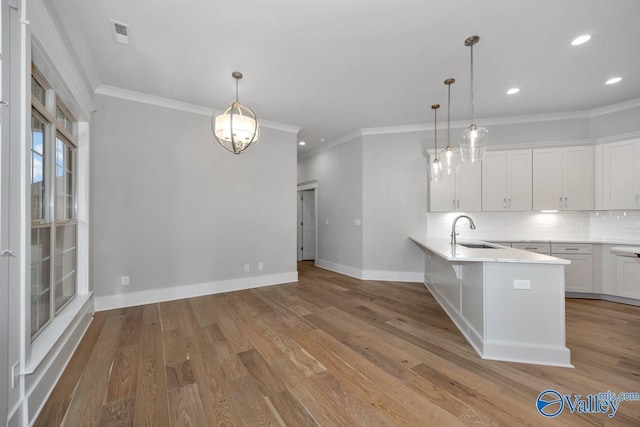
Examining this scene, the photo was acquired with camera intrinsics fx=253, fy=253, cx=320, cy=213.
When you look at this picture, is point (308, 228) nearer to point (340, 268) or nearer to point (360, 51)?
point (340, 268)

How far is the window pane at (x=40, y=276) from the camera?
2.04 meters

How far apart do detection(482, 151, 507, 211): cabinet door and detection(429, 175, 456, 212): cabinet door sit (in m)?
0.49

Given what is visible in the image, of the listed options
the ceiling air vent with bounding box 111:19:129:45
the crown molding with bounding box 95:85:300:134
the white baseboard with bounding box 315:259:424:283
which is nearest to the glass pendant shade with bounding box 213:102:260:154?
the ceiling air vent with bounding box 111:19:129:45

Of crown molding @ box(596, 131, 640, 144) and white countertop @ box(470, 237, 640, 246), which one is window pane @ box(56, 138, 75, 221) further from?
crown molding @ box(596, 131, 640, 144)

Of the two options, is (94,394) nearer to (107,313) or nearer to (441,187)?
(107,313)

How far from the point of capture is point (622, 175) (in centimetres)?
372

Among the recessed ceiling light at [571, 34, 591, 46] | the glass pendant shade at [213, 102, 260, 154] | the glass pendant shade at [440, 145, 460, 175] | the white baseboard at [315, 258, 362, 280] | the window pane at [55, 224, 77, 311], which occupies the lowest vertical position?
the white baseboard at [315, 258, 362, 280]

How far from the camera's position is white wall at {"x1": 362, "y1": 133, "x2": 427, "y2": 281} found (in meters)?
4.86

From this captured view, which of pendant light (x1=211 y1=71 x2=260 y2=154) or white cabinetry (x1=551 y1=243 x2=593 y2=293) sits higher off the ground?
pendant light (x1=211 y1=71 x2=260 y2=154)

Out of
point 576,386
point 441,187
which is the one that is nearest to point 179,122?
point 441,187

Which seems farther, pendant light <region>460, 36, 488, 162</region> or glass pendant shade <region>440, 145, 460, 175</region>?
glass pendant shade <region>440, 145, 460, 175</region>

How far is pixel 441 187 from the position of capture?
4.57 metres

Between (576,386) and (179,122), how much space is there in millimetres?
5244

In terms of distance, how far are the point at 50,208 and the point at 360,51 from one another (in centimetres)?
334
